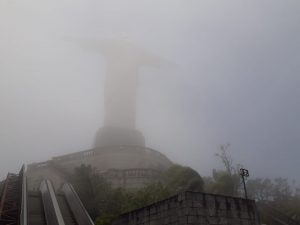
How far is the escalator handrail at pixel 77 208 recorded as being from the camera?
20.4 m

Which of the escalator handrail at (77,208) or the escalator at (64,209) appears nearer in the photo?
the escalator at (64,209)

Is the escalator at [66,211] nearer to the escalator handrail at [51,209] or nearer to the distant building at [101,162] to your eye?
the escalator handrail at [51,209]

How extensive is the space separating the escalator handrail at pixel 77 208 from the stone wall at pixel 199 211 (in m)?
6.38

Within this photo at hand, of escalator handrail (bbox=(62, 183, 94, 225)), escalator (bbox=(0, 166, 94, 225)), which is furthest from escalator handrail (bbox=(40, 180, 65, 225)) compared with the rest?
escalator handrail (bbox=(62, 183, 94, 225))

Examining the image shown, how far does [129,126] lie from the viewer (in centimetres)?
5822

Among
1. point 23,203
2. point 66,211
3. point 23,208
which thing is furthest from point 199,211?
point 66,211

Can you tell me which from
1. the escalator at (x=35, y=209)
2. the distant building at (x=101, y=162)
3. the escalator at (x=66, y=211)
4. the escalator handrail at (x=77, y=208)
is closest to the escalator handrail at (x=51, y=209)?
the escalator at (x=35, y=209)

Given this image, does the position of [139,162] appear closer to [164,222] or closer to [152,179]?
[152,179]

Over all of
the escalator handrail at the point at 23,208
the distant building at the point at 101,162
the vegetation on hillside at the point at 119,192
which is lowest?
the escalator handrail at the point at 23,208

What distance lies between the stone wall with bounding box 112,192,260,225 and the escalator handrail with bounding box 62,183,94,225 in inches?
251

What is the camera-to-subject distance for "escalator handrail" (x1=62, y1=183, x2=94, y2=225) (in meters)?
20.4

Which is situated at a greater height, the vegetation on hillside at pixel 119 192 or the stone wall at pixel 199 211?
the vegetation on hillside at pixel 119 192

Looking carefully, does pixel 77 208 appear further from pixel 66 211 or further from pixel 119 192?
pixel 119 192

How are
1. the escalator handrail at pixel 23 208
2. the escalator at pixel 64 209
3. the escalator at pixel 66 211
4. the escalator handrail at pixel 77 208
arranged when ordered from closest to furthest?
1. the escalator handrail at pixel 23 208
2. the escalator at pixel 64 209
3. the escalator handrail at pixel 77 208
4. the escalator at pixel 66 211
